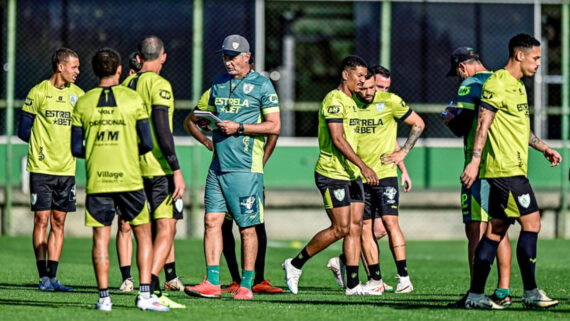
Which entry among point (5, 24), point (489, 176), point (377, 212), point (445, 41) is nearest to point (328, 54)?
point (445, 41)

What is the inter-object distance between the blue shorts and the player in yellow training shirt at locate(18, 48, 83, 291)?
203 cm

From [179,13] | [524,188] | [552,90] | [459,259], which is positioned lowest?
[459,259]

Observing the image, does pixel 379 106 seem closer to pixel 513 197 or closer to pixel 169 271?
pixel 169 271

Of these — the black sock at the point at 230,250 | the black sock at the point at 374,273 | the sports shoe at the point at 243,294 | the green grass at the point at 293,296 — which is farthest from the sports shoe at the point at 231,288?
the black sock at the point at 374,273

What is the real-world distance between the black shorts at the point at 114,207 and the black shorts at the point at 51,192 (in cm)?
303

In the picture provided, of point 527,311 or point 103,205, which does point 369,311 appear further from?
point 103,205

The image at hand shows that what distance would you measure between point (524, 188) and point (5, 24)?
14.1 metres

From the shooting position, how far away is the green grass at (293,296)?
8.84 metres

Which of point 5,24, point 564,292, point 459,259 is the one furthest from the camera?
point 5,24

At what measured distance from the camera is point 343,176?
36.1ft

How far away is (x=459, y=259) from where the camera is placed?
53.8 feet

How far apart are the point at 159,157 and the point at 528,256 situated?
3072 millimetres

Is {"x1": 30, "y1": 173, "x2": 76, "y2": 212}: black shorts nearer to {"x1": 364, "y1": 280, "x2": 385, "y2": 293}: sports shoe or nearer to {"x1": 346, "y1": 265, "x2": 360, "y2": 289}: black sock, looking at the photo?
{"x1": 346, "y1": 265, "x2": 360, "y2": 289}: black sock

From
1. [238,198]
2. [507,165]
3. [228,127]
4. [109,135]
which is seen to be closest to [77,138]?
[109,135]
